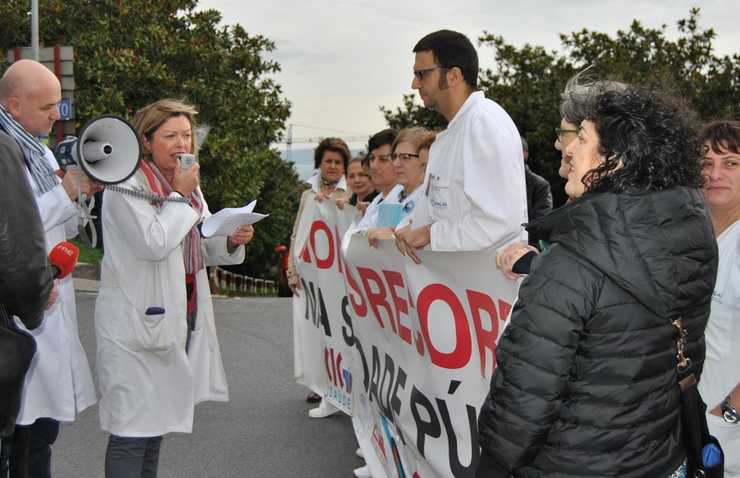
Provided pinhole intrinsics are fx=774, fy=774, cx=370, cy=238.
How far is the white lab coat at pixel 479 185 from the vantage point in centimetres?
341

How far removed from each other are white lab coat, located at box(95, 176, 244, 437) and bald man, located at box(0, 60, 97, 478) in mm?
275

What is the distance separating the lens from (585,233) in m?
1.99

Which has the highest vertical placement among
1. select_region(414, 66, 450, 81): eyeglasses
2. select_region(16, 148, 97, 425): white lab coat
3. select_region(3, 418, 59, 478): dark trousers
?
select_region(414, 66, 450, 81): eyeglasses

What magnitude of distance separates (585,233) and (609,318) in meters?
0.23

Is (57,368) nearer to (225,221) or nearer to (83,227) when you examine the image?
(83,227)

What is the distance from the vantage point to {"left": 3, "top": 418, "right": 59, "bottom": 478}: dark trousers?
12.1 feet

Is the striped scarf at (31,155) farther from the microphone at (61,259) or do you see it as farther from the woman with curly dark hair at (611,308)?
the woman with curly dark hair at (611,308)

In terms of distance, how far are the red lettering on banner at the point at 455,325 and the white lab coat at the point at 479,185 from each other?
0.68 feet

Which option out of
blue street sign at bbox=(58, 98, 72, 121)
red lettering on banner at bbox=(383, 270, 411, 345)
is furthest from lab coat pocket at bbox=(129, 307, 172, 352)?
blue street sign at bbox=(58, 98, 72, 121)

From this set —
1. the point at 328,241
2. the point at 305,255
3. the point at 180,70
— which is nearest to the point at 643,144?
the point at 328,241

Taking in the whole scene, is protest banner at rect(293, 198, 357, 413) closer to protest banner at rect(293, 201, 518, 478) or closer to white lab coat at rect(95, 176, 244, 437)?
protest banner at rect(293, 201, 518, 478)

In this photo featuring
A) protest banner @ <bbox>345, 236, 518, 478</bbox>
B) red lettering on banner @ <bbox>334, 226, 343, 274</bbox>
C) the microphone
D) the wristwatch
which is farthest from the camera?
red lettering on banner @ <bbox>334, 226, 343, 274</bbox>

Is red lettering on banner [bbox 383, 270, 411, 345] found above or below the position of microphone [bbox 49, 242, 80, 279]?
below

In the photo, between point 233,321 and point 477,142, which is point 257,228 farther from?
point 477,142
